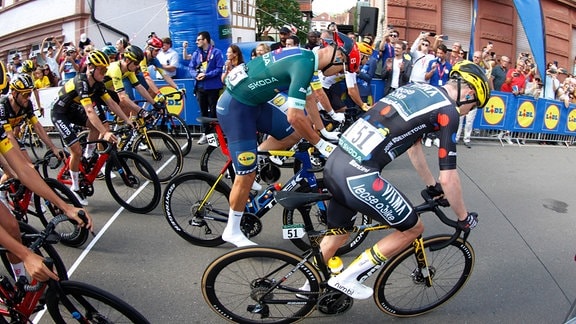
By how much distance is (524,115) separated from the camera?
9.69 meters

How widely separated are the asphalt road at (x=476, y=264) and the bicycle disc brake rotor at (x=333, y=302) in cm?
16

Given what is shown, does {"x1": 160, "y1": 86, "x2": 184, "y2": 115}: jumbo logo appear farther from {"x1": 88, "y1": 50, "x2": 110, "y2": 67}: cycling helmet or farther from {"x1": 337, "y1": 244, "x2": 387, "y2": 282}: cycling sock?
{"x1": 337, "y1": 244, "x2": 387, "y2": 282}: cycling sock

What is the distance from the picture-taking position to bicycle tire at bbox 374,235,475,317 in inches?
125

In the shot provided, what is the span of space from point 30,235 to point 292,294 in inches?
69.1

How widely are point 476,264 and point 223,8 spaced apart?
8727 mm

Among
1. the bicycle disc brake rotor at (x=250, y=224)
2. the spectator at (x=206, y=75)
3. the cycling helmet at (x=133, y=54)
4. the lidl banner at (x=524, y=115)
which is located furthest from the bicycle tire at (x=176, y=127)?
the lidl banner at (x=524, y=115)

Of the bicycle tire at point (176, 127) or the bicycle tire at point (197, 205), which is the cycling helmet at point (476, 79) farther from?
the bicycle tire at point (176, 127)

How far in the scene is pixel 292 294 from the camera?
308 cm

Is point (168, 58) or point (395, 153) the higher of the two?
point (168, 58)

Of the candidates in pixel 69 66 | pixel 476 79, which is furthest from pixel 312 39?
pixel 69 66

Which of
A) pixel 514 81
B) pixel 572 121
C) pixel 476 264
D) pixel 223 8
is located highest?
pixel 223 8

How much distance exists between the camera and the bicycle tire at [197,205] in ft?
13.8

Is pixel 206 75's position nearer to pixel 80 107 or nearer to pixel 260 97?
pixel 80 107

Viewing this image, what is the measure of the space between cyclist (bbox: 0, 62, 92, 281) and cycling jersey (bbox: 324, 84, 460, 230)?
5.27 feet
